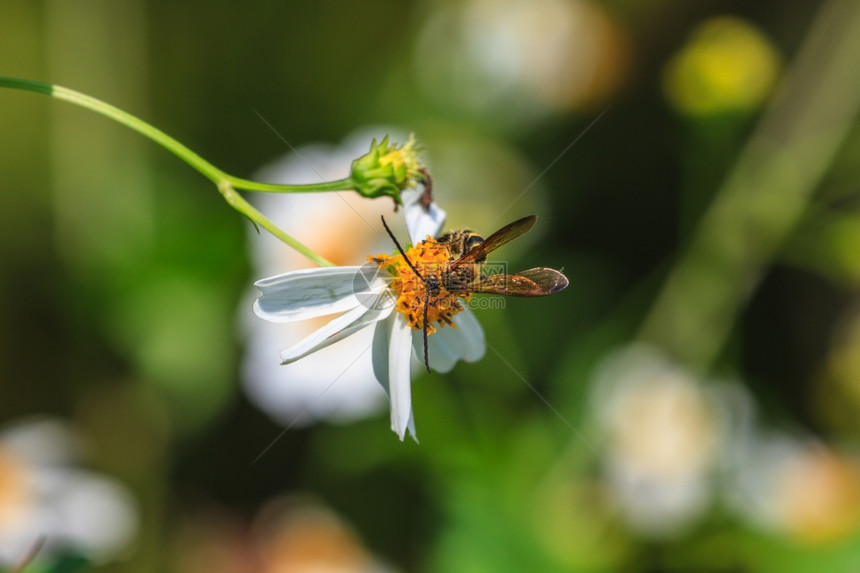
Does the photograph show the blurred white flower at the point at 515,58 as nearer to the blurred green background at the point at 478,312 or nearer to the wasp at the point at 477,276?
the blurred green background at the point at 478,312

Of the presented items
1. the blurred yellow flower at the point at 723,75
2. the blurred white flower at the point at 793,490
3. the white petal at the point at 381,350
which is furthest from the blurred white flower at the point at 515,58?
the white petal at the point at 381,350

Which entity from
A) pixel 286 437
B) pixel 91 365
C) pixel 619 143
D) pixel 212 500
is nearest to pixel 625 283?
pixel 619 143

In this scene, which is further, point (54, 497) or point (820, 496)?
point (820, 496)

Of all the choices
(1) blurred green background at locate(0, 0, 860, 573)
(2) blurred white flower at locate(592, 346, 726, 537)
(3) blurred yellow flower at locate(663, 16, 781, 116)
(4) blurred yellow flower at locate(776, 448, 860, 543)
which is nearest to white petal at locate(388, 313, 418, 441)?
(1) blurred green background at locate(0, 0, 860, 573)

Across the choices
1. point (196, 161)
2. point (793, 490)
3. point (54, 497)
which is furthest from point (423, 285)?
point (793, 490)

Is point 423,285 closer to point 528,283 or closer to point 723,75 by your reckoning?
point 528,283

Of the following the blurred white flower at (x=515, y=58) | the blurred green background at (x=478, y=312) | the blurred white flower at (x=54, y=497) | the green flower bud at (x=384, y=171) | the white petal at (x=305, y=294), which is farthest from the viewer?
the blurred white flower at (x=515, y=58)
